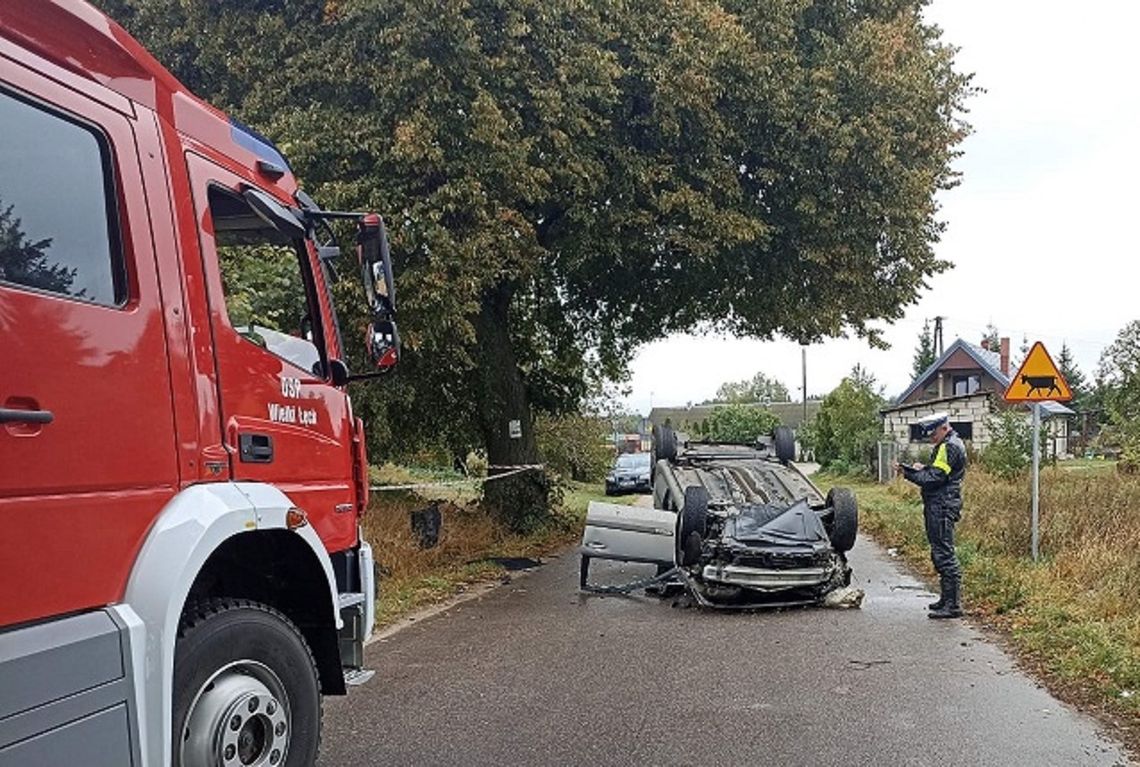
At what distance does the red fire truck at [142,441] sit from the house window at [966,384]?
50005mm

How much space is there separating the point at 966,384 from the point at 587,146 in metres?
43.0

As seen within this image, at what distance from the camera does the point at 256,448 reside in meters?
3.70

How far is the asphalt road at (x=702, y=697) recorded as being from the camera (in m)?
5.03

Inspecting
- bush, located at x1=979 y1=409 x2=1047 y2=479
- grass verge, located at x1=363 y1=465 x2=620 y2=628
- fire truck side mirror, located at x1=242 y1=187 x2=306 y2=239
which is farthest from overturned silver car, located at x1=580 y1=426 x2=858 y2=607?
bush, located at x1=979 y1=409 x2=1047 y2=479

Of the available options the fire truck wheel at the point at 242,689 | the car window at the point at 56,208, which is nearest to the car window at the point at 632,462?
the fire truck wheel at the point at 242,689

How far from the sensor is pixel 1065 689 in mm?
6145

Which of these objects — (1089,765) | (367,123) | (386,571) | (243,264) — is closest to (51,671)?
(243,264)

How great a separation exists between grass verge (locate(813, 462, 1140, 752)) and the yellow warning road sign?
4.89 ft

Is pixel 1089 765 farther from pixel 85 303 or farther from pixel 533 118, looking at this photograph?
pixel 533 118

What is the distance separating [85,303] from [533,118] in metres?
9.50

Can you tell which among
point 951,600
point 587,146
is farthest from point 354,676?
point 587,146

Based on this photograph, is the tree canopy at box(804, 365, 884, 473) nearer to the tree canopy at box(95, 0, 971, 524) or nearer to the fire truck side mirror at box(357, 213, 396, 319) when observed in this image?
the tree canopy at box(95, 0, 971, 524)

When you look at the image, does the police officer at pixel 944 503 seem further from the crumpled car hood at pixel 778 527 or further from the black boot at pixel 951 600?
the crumpled car hood at pixel 778 527

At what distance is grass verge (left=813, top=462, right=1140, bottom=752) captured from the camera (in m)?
6.17
